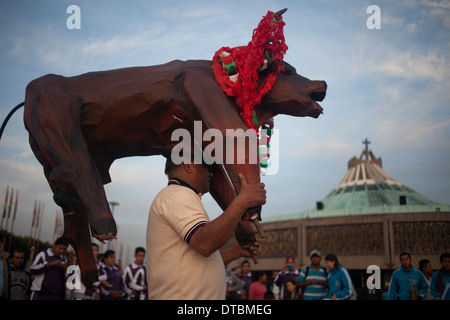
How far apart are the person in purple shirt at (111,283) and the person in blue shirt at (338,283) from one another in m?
4.09

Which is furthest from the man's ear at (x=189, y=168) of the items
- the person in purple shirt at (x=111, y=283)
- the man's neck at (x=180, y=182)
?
the person in purple shirt at (x=111, y=283)

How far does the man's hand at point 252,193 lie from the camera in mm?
2292

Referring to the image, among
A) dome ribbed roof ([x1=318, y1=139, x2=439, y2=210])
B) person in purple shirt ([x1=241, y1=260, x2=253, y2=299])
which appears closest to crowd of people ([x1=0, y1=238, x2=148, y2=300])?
person in purple shirt ([x1=241, y1=260, x2=253, y2=299])

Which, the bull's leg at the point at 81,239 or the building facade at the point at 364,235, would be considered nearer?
the bull's leg at the point at 81,239

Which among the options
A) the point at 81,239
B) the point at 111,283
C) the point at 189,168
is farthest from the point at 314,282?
the point at 81,239

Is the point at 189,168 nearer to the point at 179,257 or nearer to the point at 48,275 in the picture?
the point at 179,257

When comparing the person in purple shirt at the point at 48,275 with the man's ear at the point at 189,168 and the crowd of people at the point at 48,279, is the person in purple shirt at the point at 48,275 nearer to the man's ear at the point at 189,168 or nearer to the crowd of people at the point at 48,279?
the crowd of people at the point at 48,279

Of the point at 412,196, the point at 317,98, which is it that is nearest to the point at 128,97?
the point at 317,98

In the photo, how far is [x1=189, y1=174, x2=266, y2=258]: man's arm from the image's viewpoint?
→ 7.41 ft

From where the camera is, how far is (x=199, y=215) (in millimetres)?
2430

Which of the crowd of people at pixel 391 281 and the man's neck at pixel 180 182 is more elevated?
the man's neck at pixel 180 182

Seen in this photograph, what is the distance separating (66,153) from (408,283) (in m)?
6.66
